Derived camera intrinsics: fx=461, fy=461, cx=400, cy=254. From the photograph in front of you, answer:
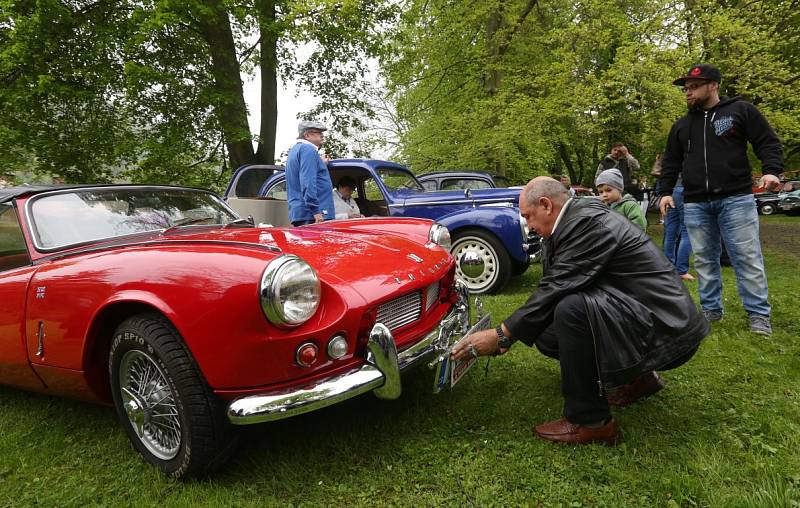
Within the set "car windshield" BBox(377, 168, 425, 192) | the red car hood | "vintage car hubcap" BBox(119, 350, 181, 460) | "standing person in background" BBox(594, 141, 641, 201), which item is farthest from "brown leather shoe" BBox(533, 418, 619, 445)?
"standing person in background" BBox(594, 141, 641, 201)

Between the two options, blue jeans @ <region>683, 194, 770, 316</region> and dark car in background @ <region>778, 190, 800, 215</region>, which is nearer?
blue jeans @ <region>683, 194, 770, 316</region>

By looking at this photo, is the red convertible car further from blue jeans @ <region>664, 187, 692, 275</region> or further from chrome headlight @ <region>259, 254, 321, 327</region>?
blue jeans @ <region>664, 187, 692, 275</region>

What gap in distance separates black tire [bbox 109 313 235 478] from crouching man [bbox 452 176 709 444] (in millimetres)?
1059

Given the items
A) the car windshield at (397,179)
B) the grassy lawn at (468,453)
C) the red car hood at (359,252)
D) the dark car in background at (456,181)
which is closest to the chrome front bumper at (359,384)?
the red car hood at (359,252)

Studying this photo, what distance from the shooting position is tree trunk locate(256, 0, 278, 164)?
10.3 meters

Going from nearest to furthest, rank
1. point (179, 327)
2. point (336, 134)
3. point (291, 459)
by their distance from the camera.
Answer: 1. point (179, 327)
2. point (291, 459)
3. point (336, 134)

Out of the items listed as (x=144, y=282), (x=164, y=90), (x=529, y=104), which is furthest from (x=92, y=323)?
(x=529, y=104)

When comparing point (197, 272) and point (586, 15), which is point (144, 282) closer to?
point (197, 272)

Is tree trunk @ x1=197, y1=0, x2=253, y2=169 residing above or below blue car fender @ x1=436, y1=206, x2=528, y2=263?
above

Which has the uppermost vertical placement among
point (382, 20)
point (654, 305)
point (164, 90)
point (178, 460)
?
point (382, 20)

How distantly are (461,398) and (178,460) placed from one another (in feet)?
4.74

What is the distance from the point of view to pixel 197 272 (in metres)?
1.84

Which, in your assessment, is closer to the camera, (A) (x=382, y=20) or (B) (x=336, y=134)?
(A) (x=382, y=20)

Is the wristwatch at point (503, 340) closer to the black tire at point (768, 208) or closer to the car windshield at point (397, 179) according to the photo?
the car windshield at point (397, 179)
